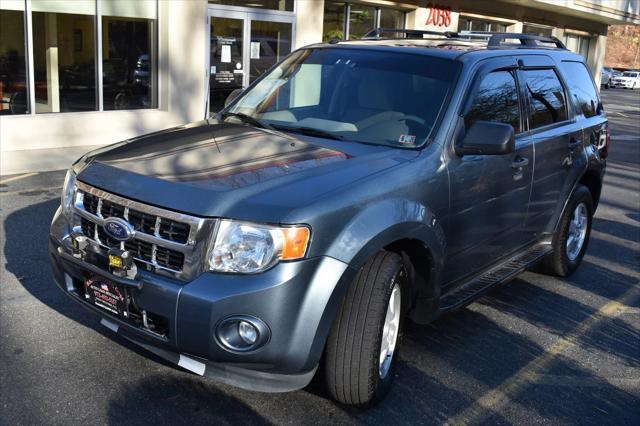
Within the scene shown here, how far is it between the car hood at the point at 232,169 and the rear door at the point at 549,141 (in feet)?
5.00

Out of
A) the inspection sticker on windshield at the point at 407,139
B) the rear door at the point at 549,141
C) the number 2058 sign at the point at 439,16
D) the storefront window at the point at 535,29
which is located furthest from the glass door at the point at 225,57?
the storefront window at the point at 535,29

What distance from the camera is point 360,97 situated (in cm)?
435

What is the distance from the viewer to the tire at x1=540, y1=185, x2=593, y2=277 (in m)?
5.63

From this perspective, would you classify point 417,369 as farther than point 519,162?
No

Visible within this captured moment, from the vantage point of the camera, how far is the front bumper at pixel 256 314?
9.66ft

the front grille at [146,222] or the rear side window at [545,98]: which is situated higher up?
the rear side window at [545,98]

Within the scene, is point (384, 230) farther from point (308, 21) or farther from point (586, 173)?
point (308, 21)

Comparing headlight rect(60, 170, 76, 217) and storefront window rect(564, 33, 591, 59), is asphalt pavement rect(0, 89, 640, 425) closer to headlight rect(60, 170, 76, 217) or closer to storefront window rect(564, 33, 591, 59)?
headlight rect(60, 170, 76, 217)

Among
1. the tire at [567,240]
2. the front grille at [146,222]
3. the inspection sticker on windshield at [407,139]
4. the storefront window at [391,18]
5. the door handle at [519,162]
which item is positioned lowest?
the tire at [567,240]

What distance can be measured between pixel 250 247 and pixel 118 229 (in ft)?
2.27

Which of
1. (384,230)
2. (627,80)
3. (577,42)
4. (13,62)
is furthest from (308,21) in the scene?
(627,80)

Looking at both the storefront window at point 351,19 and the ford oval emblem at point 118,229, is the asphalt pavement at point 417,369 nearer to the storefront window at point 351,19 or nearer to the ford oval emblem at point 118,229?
the ford oval emblem at point 118,229

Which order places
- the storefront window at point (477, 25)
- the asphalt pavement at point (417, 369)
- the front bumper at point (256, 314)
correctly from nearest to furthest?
the front bumper at point (256, 314), the asphalt pavement at point (417, 369), the storefront window at point (477, 25)

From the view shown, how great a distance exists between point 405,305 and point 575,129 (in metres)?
2.56
